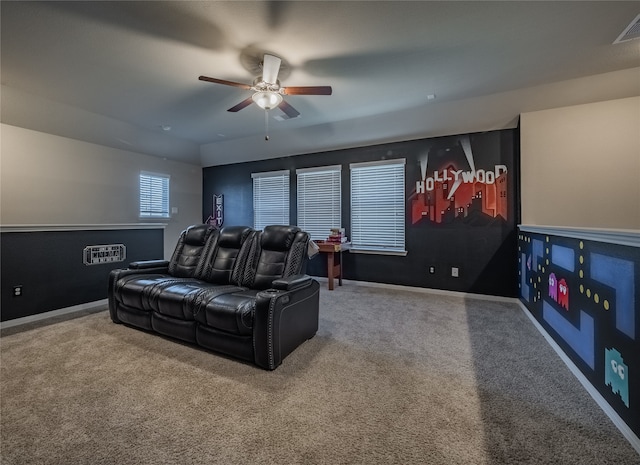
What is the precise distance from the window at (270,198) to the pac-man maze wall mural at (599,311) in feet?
14.5

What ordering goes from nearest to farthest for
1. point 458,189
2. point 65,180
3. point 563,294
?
1. point 563,294
2. point 65,180
3. point 458,189

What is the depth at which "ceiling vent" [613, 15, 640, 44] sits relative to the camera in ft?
7.34

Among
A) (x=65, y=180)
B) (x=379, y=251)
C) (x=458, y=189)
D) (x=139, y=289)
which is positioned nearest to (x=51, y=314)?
(x=139, y=289)

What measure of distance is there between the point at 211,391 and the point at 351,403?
97 centimetres

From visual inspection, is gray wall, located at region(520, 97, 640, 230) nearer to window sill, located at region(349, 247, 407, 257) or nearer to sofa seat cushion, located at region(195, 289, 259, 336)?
window sill, located at region(349, 247, 407, 257)

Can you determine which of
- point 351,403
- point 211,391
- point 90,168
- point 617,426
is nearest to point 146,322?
point 211,391

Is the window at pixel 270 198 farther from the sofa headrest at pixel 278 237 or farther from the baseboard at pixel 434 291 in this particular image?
the sofa headrest at pixel 278 237

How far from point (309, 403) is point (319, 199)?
13.5ft

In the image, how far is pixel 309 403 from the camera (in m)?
1.73

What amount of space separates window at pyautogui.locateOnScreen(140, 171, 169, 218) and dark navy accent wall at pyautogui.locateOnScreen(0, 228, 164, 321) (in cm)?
128

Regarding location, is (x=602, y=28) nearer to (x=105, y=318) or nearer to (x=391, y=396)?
(x=391, y=396)

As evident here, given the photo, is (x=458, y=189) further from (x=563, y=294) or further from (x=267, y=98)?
(x=267, y=98)

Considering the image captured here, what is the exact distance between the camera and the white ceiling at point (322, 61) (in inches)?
84.5

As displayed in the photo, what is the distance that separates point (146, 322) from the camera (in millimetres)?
2816
